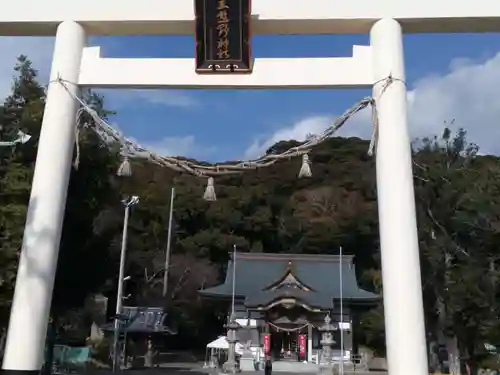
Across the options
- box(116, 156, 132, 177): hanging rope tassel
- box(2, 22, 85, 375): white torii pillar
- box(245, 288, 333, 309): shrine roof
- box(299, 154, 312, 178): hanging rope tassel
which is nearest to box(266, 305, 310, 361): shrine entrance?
box(245, 288, 333, 309): shrine roof

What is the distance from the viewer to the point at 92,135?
11.2m

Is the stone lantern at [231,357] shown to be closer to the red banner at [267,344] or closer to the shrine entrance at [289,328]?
the red banner at [267,344]

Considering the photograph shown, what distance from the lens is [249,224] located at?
3547cm

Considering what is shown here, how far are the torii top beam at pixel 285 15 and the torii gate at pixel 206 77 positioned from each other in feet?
0.03

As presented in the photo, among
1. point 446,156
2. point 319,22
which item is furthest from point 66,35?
point 446,156

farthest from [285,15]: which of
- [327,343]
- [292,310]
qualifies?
[292,310]

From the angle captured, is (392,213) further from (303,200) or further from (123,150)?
(303,200)

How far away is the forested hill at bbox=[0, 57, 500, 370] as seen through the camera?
951 cm

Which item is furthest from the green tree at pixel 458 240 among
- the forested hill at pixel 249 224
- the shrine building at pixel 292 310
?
the shrine building at pixel 292 310

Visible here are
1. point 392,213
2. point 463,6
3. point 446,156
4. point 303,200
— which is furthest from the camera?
point 303,200

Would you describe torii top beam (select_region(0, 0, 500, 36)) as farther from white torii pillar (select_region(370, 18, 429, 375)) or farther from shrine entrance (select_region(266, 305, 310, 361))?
shrine entrance (select_region(266, 305, 310, 361))

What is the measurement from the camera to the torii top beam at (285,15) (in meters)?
5.68

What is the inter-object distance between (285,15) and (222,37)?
0.68 meters

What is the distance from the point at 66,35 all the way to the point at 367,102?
3204 mm
